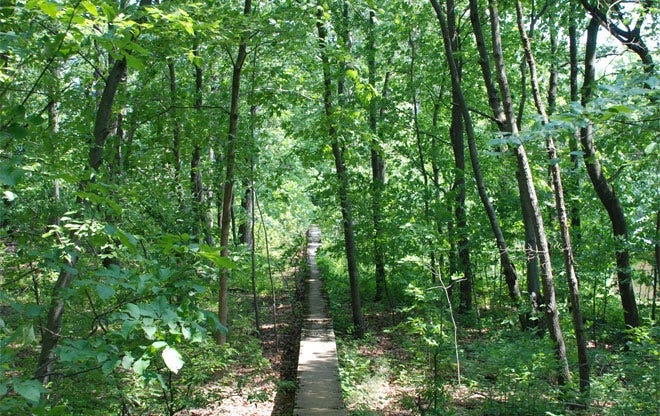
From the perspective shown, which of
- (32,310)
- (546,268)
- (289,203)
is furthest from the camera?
(289,203)

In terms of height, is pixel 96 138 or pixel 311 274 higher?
pixel 96 138

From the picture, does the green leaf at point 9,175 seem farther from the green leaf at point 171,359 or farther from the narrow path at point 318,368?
the narrow path at point 318,368

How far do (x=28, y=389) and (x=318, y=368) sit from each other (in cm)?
682

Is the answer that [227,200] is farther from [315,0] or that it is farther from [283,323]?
[283,323]

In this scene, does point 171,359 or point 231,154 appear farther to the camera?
point 231,154

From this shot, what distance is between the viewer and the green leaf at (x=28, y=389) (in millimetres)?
1646

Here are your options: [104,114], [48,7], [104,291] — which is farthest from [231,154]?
[104,291]

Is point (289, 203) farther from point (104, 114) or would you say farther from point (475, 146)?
point (104, 114)

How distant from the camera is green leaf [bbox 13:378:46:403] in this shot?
5.40ft

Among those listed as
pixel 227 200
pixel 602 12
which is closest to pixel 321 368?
pixel 227 200

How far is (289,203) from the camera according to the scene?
9.84 meters

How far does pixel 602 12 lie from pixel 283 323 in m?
9.17

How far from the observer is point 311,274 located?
17.4 meters

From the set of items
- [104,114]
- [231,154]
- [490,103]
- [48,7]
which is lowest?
[48,7]
